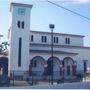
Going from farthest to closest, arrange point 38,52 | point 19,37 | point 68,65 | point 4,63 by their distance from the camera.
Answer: point 68,65 → point 4,63 → point 38,52 → point 19,37

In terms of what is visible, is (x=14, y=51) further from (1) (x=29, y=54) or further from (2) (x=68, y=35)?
(2) (x=68, y=35)

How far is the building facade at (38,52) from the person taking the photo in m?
44.4

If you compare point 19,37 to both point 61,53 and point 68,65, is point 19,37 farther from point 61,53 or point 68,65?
point 68,65

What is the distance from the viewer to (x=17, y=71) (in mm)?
41000

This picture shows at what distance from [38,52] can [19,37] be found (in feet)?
13.3

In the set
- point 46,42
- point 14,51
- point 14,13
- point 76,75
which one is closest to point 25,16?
point 14,13

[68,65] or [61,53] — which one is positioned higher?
[61,53]

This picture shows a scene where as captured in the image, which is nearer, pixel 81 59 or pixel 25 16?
pixel 25 16

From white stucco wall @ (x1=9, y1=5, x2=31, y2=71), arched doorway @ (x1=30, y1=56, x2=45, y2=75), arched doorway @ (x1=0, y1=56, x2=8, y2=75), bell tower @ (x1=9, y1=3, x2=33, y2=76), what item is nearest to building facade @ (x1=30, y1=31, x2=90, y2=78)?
arched doorway @ (x1=30, y1=56, x2=45, y2=75)

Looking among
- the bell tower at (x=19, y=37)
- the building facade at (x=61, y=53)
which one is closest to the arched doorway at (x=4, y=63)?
the bell tower at (x=19, y=37)

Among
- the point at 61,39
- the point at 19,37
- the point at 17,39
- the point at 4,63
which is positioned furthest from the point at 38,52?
the point at 61,39

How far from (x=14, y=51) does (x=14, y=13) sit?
5.81 metres

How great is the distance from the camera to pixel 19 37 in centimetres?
4484

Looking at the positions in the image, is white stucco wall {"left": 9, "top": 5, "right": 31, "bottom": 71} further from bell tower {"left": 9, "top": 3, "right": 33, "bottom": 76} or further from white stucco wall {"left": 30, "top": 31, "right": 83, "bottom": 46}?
white stucco wall {"left": 30, "top": 31, "right": 83, "bottom": 46}
